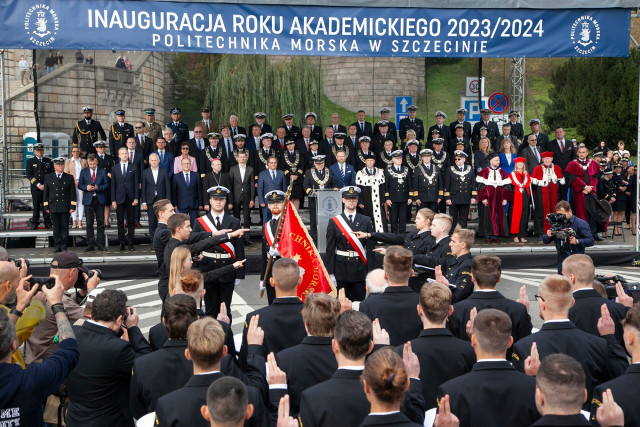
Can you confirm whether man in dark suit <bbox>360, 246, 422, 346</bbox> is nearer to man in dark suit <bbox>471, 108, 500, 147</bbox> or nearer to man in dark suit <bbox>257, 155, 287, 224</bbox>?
man in dark suit <bbox>257, 155, 287, 224</bbox>

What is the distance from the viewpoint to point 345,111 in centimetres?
2059

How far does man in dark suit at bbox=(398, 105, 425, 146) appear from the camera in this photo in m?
18.5

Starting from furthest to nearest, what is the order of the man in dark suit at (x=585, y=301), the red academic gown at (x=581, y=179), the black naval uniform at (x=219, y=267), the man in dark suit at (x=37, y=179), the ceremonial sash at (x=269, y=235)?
the red academic gown at (x=581, y=179)
the man in dark suit at (x=37, y=179)
the ceremonial sash at (x=269, y=235)
the black naval uniform at (x=219, y=267)
the man in dark suit at (x=585, y=301)

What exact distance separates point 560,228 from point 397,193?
535 cm

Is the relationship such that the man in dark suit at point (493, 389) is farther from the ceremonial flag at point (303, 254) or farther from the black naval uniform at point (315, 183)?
the black naval uniform at point (315, 183)

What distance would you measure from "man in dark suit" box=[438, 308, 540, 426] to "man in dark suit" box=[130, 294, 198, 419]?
160 cm

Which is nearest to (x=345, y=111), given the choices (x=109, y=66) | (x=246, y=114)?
(x=246, y=114)

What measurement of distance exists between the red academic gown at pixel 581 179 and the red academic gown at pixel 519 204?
4.45ft

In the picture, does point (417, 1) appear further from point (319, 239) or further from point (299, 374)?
point (299, 374)

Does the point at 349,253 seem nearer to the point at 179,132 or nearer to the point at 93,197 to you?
the point at 93,197

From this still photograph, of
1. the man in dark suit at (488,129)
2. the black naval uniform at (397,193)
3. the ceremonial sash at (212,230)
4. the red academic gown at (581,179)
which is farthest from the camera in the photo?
the man in dark suit at (488,129)

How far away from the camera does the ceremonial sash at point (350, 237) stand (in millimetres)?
9648

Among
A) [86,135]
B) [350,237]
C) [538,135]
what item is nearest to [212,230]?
[350,237]

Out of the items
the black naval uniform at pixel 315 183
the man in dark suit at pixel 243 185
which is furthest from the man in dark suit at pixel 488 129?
the man in dark suit at pixel 243 185
